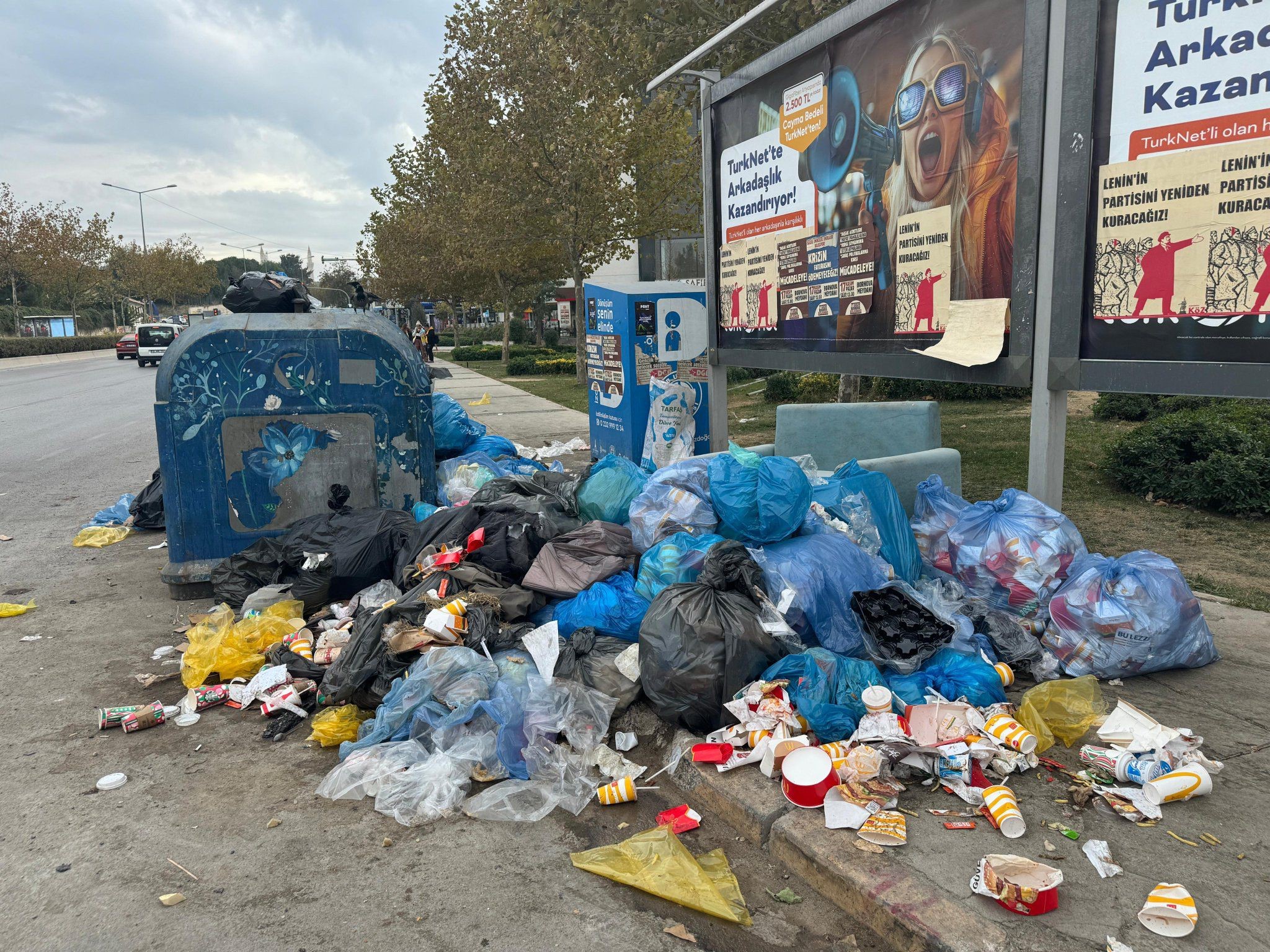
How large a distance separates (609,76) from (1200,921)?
37.8 ft

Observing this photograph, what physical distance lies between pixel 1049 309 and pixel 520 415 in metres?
10.9

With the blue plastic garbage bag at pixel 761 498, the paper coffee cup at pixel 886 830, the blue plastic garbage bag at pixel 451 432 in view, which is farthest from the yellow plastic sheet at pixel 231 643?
the paper coffee cup at pixel 886 830

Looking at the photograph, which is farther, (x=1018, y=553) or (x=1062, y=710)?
(x=1018, y=553)

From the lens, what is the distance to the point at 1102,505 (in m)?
6.26

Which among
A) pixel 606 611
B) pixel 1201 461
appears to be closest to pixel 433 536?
pixel 606 611

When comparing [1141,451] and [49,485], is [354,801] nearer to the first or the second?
[1141,451]

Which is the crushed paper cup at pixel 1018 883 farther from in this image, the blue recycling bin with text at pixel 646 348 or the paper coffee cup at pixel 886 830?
the blue recycling bin with text at pixel 646 348

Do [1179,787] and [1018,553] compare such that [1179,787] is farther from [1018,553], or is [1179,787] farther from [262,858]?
[262,858]

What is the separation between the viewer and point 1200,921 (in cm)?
217

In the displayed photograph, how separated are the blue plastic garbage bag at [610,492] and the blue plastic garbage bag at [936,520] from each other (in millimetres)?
1496

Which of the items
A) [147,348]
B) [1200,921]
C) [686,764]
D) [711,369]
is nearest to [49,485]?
[711,369]

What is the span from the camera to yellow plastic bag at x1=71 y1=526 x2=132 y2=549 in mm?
6582

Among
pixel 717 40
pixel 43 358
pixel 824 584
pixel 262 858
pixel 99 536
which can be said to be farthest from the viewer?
pixel 43 358

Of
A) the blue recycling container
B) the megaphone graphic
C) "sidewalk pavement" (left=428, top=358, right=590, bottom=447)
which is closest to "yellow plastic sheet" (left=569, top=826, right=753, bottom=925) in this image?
the megaphone graphic
